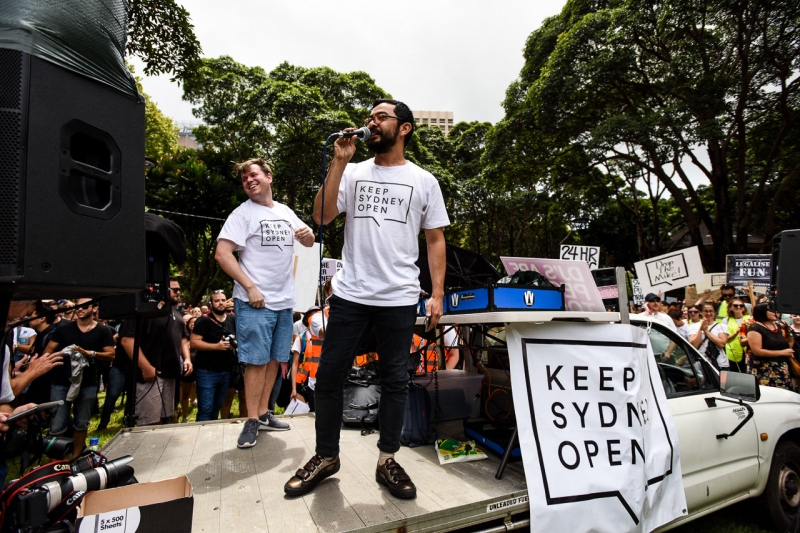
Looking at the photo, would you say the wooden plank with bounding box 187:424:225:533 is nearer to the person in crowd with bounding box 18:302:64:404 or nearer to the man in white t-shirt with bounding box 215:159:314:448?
the man in white t-shirt with bounding box 215:159:314:448

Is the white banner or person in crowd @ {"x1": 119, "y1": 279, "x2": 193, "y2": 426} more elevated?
the white banner

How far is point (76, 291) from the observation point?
1.81 meters

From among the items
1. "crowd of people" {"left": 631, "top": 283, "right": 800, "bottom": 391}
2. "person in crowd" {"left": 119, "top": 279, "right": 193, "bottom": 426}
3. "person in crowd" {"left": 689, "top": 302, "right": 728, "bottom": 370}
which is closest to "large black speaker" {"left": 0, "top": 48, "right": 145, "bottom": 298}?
"person in crowd" {"left": 119, "top": 279, "right": 193, "bottom": 426}

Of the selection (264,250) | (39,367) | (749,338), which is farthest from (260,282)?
(749,338)

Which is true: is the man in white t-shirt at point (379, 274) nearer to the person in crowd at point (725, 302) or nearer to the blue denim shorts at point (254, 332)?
the blue denim shorts at point (254, 332)

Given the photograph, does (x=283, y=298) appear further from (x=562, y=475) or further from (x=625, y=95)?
(x=625, y=95)

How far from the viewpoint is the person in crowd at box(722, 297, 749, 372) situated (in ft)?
24.9

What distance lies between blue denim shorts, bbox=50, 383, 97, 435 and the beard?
181 inches

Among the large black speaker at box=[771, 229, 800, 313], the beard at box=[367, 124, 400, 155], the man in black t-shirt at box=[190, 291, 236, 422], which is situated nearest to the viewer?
the beard at box=[367, 124, 400, 155]

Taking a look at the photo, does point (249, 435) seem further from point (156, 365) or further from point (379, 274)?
point (156, 365)

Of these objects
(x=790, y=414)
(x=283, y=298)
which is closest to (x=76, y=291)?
(x=283, y=298)

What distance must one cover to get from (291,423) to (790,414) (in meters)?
3.78

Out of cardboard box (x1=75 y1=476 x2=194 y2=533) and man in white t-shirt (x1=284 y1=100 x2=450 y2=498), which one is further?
man in white t-shirt (x1=284 y1=100 x2=450 y2=498)

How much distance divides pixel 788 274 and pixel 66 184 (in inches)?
164
